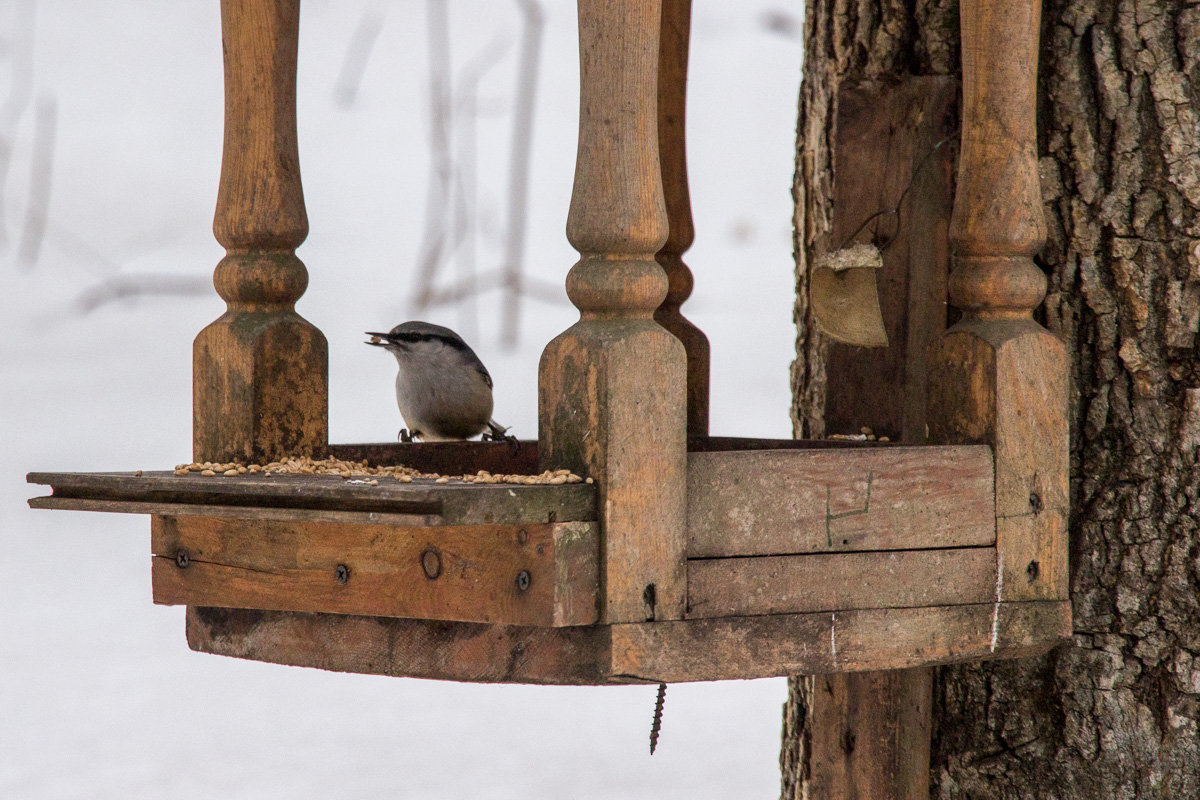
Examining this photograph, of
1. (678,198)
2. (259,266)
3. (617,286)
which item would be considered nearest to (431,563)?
(617,286)

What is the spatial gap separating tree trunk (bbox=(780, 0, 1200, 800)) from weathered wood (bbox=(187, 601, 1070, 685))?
0.37 metres

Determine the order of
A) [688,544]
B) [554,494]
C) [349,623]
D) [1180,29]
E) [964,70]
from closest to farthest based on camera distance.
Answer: [554,494] < [688,544] < [349,623] < [964,70] < [1180,29]

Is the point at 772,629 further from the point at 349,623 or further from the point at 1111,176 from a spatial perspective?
the point at 1111,176

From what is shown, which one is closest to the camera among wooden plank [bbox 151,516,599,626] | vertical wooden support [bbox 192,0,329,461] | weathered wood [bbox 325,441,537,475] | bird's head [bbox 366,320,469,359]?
wooden plank [bbox 151,516,599,626]

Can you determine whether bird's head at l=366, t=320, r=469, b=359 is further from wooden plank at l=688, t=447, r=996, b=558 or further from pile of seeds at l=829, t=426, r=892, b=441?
wooden plank at l=688, t=447, r=996, b=558

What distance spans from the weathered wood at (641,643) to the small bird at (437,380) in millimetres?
985

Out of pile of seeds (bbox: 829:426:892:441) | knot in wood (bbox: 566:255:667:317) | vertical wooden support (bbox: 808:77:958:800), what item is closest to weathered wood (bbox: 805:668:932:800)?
vertical wooden support (bbox: 808:77:958:800)

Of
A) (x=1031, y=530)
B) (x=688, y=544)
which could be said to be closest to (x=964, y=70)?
(x=1031, y=530)

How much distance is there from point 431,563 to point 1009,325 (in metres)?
1.13

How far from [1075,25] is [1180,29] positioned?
201 millimetres

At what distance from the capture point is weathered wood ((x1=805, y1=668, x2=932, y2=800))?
328cm

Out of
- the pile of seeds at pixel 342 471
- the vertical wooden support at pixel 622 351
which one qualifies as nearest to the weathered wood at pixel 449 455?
the pile of seeds at pixel 342 471

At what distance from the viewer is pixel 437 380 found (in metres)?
3.77

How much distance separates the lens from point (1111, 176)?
3143 mm
